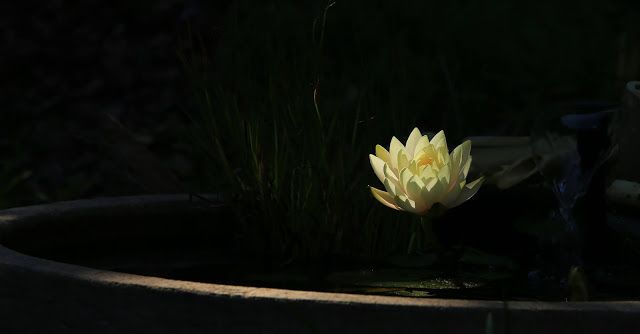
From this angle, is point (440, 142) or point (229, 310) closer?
point (229, 310)

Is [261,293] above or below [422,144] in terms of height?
below

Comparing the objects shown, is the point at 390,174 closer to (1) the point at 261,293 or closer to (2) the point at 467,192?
(2) the point at 467,192

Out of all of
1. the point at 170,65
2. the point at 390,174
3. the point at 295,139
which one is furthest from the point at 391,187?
the point at 170,65

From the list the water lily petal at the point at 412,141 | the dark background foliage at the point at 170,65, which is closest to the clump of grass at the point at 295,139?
the water lily petal at the point at 412,141

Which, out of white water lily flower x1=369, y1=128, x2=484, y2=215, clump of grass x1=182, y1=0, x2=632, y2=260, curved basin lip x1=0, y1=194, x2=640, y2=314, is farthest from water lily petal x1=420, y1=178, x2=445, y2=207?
clump of grass x1=182, y1=0, x2=632, y2=260

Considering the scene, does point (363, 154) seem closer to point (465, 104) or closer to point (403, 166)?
point (403, 166)

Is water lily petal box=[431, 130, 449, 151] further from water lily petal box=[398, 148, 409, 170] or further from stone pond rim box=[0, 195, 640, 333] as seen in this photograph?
stone pond rim box=[0, 195, 640, 333]
